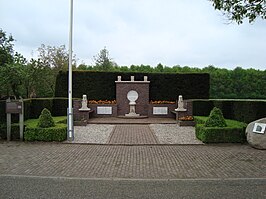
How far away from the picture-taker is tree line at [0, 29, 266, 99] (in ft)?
55.8

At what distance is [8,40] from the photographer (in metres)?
18.8

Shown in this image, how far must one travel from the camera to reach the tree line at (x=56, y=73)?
17000mm

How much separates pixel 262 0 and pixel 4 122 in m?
10.0

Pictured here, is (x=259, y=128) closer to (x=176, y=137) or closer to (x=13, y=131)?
(x=176, y=137)

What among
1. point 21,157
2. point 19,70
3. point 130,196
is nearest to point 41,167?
point 21,157

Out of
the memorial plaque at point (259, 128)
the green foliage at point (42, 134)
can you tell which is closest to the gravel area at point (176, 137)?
the memorial plaque at point (259, 128)

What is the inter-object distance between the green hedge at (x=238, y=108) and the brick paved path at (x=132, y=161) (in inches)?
159

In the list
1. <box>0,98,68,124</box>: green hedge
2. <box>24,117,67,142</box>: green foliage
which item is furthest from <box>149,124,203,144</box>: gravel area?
<box>0,98,68,124</box>: green hedge

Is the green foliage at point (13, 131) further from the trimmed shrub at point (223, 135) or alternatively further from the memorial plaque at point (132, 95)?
the memorial plaque at point (132, 95)

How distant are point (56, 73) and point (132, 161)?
77.1ft

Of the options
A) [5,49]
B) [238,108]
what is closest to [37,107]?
[5,49]

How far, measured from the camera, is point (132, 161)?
7422mm

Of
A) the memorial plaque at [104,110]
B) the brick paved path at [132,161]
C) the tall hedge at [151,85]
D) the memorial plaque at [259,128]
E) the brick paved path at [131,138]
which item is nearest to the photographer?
the brick paved path at [132,161]

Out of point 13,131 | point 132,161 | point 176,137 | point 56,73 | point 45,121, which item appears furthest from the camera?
point 56,73
